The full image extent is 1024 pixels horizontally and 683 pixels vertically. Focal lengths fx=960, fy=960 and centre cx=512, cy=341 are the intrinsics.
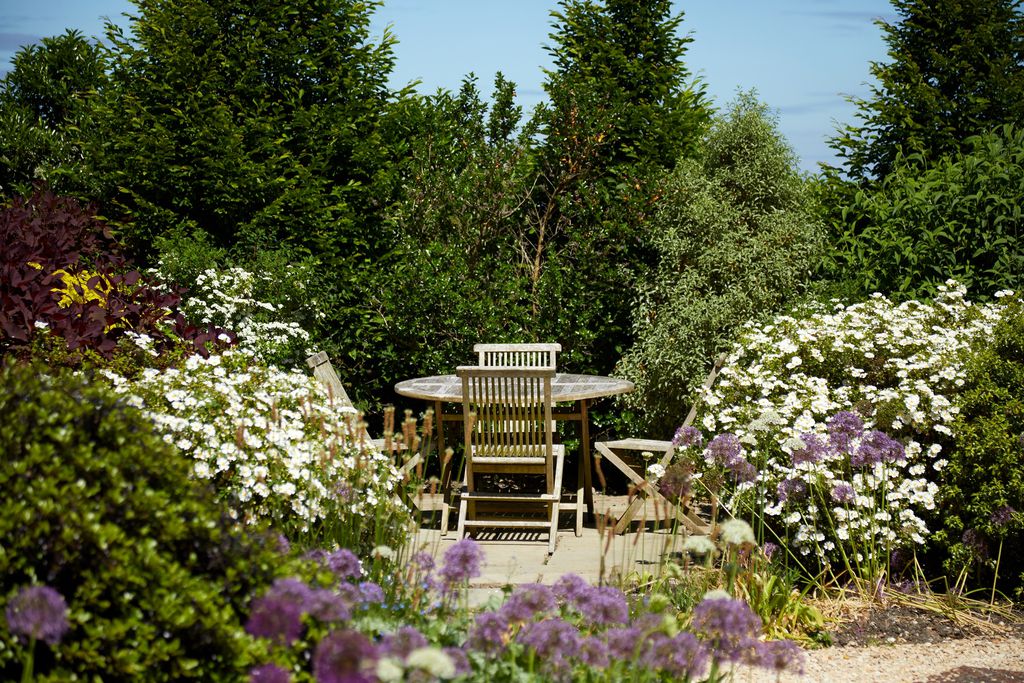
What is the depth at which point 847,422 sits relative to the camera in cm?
484

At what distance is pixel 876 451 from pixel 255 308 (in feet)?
17.4

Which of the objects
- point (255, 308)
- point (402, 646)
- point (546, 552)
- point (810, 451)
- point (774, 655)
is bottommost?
point (546, 552)

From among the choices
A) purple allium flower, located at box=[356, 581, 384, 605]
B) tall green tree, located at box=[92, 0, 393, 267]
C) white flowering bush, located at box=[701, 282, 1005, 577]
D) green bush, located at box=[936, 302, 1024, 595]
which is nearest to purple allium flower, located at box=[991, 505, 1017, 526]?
green bush, located at box=[936, 302, 1024, 595]

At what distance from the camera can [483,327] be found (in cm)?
854

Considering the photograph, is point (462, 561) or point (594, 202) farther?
point (594, 202)

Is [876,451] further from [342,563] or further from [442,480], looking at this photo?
[442,480]

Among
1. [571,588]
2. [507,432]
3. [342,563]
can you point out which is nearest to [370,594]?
[342,563]

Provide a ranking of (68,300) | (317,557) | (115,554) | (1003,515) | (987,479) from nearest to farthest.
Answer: (115,554) → (317,557) → (1003,515) → (987,479) → (68,300)

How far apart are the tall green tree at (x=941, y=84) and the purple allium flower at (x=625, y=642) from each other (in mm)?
7620

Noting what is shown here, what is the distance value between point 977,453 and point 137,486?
4.50m

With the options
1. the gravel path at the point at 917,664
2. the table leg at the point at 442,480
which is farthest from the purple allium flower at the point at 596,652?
the table leg at the point at 442,480

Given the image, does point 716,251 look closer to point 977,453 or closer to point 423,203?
point 423,203

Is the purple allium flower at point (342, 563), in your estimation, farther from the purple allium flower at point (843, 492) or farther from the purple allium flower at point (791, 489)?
the purple allium flower at point (843, 492)

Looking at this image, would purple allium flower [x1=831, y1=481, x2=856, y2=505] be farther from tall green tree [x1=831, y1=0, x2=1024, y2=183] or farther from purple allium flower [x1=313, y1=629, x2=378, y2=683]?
tall green tree [x1=831, y1=0, x2=1024, y2=183]
